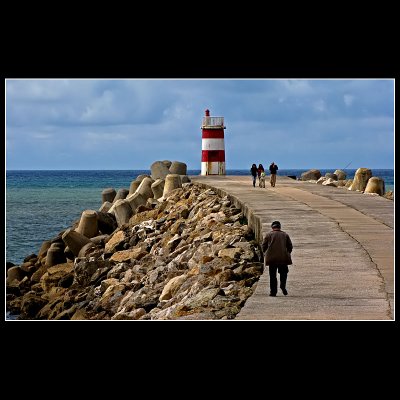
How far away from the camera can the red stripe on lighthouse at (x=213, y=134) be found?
28719 millimetres

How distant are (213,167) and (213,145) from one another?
649 mm

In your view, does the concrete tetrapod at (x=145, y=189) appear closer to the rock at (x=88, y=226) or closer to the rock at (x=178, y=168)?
the rock at (x=178, y=168)

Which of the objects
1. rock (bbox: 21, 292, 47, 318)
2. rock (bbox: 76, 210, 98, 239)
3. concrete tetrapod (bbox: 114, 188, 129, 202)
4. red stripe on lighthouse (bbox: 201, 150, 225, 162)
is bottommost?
rock (bbox: 21, 292, 47, 318)

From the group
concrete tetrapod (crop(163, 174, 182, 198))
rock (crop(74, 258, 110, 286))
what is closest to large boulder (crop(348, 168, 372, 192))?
concrete tetrapod (crop(163, 174, 182, 198))

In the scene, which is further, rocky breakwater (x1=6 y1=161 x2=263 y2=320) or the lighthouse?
the lighthouse

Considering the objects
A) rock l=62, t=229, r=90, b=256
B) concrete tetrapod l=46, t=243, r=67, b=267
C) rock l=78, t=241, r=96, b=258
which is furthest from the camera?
rock l=62, t=229, r=90, b=256

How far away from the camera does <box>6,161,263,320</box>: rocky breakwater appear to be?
32.6ft

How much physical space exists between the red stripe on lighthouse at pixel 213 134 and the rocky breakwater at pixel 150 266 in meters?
5.92

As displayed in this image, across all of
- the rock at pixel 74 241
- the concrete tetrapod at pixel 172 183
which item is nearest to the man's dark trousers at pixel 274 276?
the rock at pixel 74 241

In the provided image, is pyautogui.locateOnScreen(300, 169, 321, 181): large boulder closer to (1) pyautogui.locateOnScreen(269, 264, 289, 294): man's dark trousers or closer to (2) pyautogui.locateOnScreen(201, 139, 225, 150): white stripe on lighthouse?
(2) pyautogui.locateOnScreen(201, 139, 225, 150): white stripe on lighthouse

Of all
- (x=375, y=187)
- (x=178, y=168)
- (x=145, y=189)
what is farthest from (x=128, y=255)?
(x=178, y=168)
